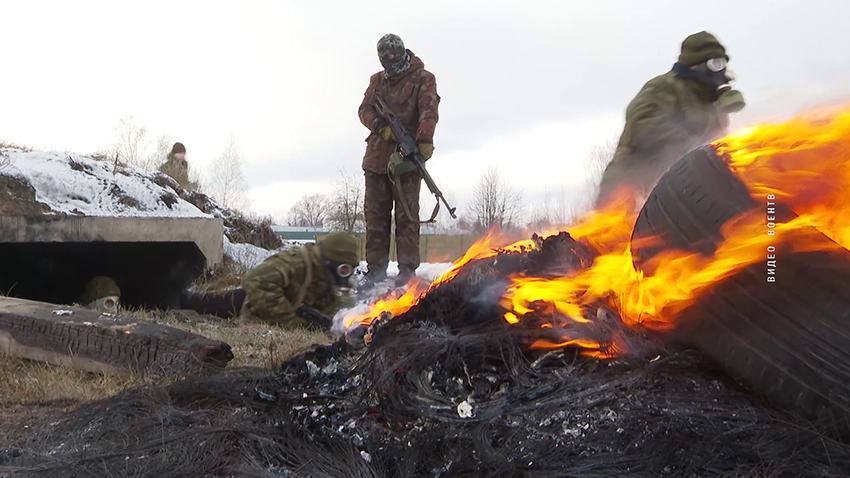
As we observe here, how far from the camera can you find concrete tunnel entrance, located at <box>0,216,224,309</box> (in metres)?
7.08

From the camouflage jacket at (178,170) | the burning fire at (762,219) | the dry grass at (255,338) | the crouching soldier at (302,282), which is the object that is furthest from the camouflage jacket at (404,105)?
the camouflage jacket at (178,170)

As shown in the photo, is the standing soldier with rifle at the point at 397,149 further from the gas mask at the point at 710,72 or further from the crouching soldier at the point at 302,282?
the gas mask at the point at 710,72

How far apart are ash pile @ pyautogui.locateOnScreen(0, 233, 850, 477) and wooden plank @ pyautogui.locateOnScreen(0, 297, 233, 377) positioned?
19.8 inches

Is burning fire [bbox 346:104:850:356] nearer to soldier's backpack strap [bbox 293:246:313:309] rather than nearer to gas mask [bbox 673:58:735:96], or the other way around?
gas mask [bbox 673:58:735:96]

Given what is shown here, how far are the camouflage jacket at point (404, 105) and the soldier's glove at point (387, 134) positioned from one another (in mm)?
49

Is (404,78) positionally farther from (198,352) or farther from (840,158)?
(840,158)

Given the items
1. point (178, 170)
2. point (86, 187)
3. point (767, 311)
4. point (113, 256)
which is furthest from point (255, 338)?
point (178, 170)

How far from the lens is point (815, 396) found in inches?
69.5

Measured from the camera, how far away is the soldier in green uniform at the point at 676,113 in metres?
4.11

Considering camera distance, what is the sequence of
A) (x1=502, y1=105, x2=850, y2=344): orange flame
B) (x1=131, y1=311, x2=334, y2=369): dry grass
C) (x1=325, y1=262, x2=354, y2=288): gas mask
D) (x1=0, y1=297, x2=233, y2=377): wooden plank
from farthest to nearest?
1. (x1=325, y1=262, x2=354, y2=288): gas mask
2. (x1=131, y1=311, x2=334, y2=369): dry grass
3. (x1=0, y1=297, x2=233, y2=377): wooden plank
4. (x1=502, y1=105, x2=850, y2=344): orange flame

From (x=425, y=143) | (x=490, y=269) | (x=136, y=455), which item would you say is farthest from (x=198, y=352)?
(x=425, y=143)

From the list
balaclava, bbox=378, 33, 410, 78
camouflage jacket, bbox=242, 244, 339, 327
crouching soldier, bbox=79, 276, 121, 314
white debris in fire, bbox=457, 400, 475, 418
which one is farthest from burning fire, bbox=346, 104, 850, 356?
crouching soldier, bbox=79, 276, 121, 314

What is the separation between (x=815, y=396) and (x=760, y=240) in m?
0.47

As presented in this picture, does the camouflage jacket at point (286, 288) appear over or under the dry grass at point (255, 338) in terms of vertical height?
over
